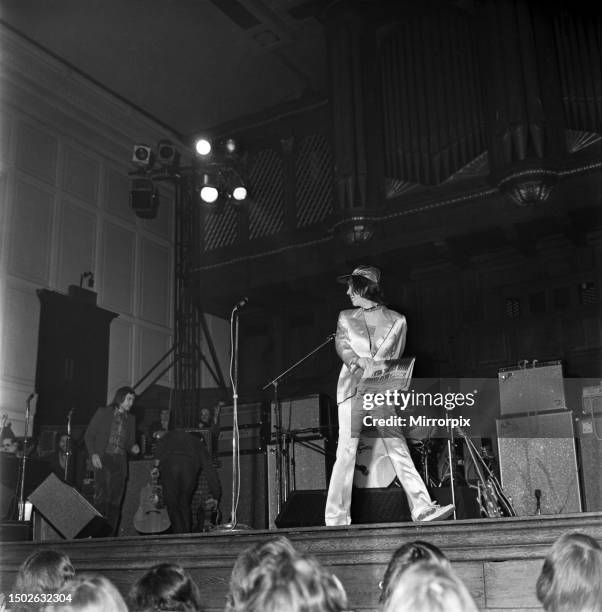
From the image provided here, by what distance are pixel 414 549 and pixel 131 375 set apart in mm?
7911

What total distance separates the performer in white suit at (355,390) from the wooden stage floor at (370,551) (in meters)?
0.67

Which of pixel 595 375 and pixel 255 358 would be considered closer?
pixel 595 375

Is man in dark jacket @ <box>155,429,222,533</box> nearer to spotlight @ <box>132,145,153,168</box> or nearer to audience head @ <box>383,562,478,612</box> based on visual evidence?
spotlight @ <box>132,145,153,168</box>

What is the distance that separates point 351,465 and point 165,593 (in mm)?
2389

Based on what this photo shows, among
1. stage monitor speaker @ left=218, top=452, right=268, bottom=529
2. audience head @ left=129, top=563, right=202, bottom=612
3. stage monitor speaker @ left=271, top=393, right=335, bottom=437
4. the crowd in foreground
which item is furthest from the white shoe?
stage monitor speaker @ left=218, top=452, right=268, bottom=529

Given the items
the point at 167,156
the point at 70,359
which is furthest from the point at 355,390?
the point at 70,359

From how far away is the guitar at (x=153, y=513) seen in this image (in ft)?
24.1

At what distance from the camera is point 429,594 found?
1.48 m

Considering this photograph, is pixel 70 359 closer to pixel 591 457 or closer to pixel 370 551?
pixel 591 457

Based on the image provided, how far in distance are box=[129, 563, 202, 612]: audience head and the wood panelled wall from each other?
640 centimetres

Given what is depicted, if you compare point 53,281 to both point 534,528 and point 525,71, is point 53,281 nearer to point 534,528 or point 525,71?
point 525,71

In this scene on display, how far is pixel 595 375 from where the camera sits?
7883 mm

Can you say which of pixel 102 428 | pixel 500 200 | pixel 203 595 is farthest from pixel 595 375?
pixel 203 595

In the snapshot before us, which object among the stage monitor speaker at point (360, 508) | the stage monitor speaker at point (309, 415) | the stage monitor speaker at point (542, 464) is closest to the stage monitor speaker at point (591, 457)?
the stage monitor speaker at point (542, 464)
